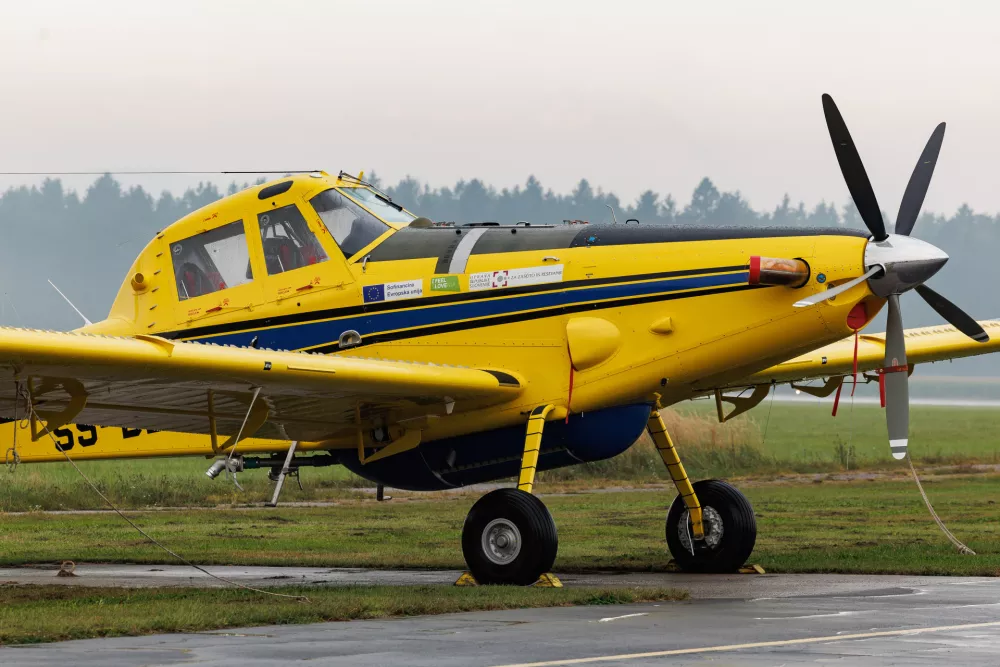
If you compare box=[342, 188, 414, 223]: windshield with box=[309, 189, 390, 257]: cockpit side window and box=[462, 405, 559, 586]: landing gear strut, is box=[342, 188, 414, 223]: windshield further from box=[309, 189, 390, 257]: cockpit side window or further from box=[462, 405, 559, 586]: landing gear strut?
box=[462, 405, 559, 586]: landing gear strut

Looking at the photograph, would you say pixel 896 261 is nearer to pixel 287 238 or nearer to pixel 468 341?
pixel 468 341

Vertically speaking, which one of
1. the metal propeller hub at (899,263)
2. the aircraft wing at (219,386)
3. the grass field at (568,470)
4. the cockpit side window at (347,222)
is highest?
the cockpit side window at (347,222)

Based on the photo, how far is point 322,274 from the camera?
15500 mm

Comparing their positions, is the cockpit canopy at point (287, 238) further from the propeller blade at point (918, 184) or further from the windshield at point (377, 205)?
the propeller blade at point (918, 184)

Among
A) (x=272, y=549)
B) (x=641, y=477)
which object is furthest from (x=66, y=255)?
(x=272, y=549)

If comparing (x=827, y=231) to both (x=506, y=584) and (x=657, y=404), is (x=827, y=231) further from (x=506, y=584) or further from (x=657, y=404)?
(x=506, y=584)

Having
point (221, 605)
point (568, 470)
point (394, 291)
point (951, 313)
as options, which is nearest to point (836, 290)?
point (951, 313)

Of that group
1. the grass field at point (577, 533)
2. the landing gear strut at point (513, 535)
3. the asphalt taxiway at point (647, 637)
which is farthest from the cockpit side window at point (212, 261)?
the asphalt taxiway at point (647, 637)

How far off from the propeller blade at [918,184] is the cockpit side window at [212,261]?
22.1ft

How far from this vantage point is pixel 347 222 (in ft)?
51.4

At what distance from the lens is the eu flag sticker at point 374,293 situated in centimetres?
1518

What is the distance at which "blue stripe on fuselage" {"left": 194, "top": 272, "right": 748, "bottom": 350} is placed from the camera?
14.1 meters

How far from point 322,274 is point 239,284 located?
1059 millimetres

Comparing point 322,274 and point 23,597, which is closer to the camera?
point 23,597
